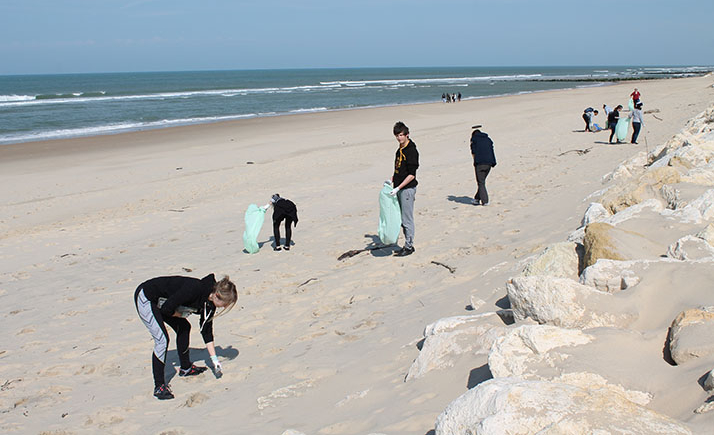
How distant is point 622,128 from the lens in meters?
14.3

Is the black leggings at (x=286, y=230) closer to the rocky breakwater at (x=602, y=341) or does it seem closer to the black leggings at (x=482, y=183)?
the black leggings at (x=482, y=183)

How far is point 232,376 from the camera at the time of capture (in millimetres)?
4480

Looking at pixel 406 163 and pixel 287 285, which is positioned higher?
pixel 406 163

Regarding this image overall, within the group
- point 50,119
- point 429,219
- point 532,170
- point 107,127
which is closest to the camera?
point 429,219

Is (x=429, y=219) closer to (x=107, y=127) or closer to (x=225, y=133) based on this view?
(x=225, y=133)

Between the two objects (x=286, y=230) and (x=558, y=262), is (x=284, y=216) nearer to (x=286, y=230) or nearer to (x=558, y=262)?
(x=286, y=230)

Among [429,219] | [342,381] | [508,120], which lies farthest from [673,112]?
[342,381]

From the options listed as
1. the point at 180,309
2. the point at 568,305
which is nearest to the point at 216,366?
the point at 180,309

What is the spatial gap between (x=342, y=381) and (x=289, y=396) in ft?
1.24

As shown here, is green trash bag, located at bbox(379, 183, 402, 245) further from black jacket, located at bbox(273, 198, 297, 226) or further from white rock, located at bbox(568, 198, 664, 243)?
white rock, located at bbox(568, 198, 664, 243)

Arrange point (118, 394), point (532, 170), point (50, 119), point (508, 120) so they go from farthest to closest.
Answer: point (50, 119), point (508, 120), point (532, 170), point (118, 394)

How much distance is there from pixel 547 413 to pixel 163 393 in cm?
302

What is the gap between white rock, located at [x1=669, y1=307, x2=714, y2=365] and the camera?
2.67m

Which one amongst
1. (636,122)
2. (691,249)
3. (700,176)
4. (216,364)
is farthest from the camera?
(636,122)
